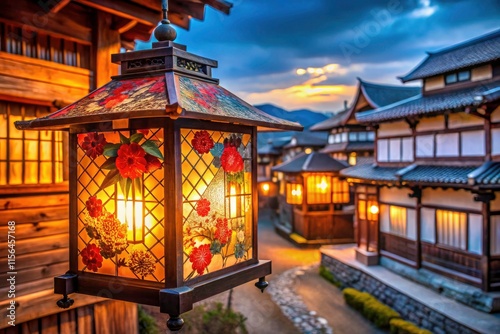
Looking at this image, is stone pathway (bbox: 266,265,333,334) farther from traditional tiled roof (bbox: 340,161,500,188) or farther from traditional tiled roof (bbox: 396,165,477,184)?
traditional tiled roof (bbox: 396,165,477,184)

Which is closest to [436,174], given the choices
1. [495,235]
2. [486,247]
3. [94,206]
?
[495,235]

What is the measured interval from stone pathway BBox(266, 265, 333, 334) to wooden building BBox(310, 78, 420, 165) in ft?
38.2

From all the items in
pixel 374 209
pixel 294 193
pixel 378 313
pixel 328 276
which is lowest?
pixel 328 276

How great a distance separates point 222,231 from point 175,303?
64 centimetres

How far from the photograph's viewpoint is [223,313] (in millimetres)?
10555

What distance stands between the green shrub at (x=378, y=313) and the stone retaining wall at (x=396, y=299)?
423 mm

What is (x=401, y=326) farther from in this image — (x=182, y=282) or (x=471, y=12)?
(x=471, y=12)

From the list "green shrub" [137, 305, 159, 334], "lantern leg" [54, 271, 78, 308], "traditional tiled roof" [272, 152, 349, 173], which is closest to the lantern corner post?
"lantern leg" [54, 271, 78, 308]

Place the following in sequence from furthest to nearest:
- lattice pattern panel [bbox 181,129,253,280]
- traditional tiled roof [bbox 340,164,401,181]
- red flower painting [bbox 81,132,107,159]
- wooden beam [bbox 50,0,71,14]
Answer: traditional tiled roof [bbox 340,164,401,181] → wooden beam [bbox 50,0,71,14] → red flower painting [bbox 81,132,107,159] → lattice pattern panel [bbox 181,129,253,280]

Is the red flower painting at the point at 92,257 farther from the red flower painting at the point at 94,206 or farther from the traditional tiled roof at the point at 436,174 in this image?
the traditional tiled roof at the point at 436,174

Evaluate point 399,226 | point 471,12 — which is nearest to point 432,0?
point 471,12

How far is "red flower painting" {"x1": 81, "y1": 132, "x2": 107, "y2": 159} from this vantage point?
2707mm

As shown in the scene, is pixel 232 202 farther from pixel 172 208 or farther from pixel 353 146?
pixel 353 146

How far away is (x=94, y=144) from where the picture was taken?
8.97 ft
